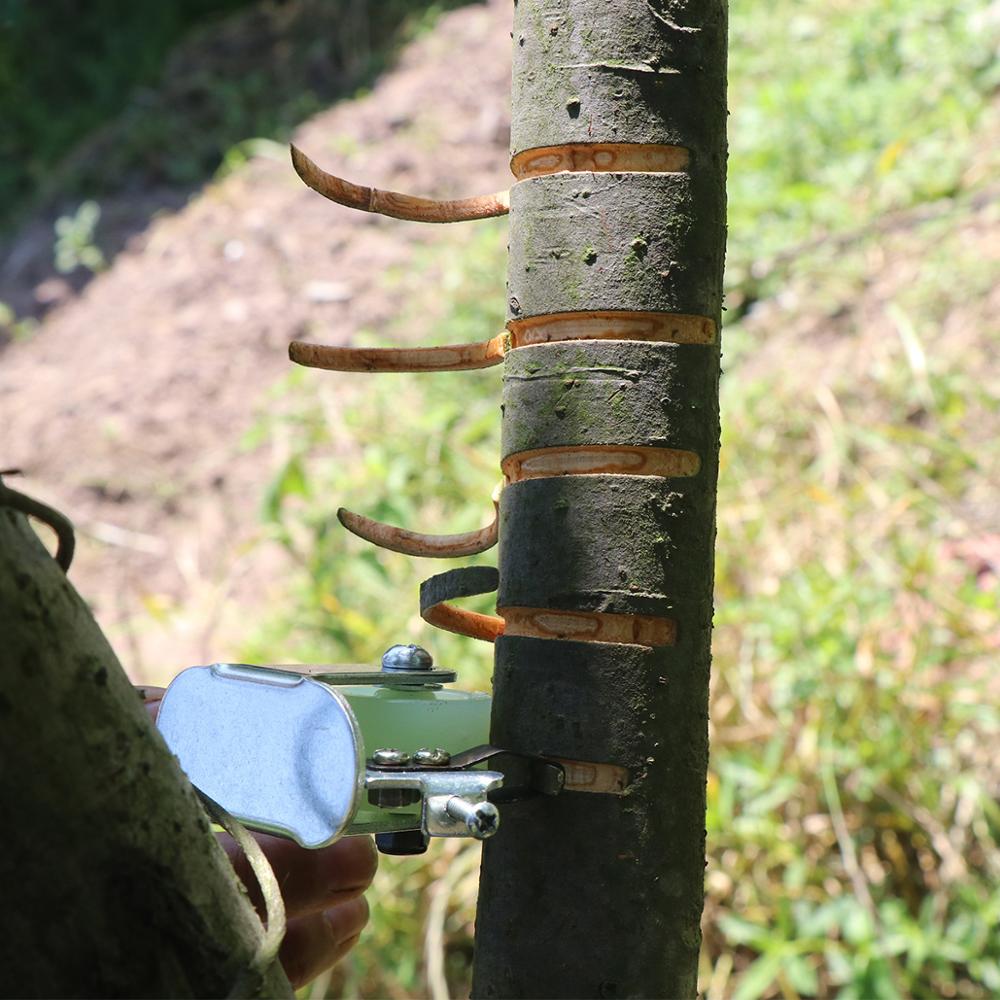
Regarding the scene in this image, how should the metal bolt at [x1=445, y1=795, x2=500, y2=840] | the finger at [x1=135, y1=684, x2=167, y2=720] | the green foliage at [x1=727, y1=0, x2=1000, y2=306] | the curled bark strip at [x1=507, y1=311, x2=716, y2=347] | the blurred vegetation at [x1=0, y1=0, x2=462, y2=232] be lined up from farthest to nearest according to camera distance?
the blurred vegetation at [x1=0, y1=0, x2=462, y2=232]
the green foliage at [x1=727, y1=0, x2=1000, y2=306]
the finger at [x1=135, y1=684, x2=167, y2=720]
the curled bark strip at [x1=507, y1=311, x2=716, y2=347]
the metal bolt at [x1=445, y1=795, x2=500, y2=840]

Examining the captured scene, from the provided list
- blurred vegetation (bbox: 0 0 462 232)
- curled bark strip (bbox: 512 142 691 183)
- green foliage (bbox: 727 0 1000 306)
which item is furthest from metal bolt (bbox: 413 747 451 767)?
blurred vegetation (bbox: 0 0 462 232)

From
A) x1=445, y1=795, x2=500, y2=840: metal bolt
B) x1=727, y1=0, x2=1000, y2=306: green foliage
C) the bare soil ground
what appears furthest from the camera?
the bare soil ground

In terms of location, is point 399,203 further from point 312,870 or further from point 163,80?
point 163,80

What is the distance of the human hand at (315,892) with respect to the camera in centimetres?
96

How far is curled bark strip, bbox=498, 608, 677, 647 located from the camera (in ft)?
3.02

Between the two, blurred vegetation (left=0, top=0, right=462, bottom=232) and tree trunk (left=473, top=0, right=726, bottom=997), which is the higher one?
blurred vegetation (left=0, top=0, right=462, bottom=232)

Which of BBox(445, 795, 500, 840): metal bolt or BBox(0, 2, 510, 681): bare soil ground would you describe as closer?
BBox(445, 795, 500, 840): metal bolt

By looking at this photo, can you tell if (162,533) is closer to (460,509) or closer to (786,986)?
(460,509)

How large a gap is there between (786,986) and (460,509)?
52.1 inches

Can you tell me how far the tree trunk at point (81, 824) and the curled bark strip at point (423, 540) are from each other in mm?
356

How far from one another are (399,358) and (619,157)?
0.79 feet

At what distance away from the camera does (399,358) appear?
3.56ft

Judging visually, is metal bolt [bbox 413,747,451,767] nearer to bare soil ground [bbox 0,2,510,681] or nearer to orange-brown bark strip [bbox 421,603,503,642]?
orange-brown bark strip [bbox 421,603,503,642]

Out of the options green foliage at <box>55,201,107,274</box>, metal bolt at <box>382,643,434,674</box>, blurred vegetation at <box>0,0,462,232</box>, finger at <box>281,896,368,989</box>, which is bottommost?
finger at <box>281,896,368,989</box>
